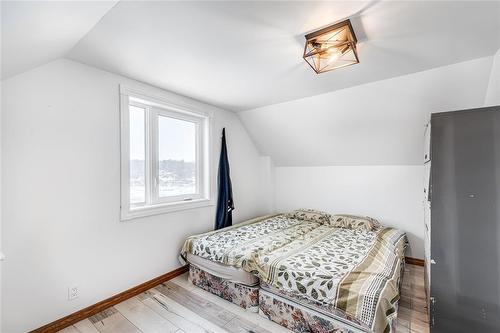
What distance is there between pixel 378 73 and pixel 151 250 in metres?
2.99

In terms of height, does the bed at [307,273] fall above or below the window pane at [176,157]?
below

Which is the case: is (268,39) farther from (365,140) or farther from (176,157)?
(365,140)

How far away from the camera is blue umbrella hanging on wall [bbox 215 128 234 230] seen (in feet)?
10.9

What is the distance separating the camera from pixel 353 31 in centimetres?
156

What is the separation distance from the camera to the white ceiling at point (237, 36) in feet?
4.33

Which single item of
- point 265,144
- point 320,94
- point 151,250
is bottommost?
point 151,250

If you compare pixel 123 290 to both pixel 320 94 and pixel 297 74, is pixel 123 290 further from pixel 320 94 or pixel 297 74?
pixel 320 94

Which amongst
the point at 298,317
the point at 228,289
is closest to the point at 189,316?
the point at 228,289

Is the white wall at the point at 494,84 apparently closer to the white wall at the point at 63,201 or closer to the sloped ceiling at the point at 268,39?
the sloped ceiling at the point at 268,39

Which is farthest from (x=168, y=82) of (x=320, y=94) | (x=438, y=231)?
(x=438, y=231)

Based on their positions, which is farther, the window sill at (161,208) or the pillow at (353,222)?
the pillow at (353,222)

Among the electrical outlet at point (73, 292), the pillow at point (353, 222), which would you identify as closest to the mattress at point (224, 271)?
the electrical outlet at point (73, 292)

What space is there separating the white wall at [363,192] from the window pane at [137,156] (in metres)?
2.47

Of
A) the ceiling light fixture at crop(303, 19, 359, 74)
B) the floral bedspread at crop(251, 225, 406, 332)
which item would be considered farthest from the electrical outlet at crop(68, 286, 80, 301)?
the ceiling light fixture at crop(303, 19, 359, 74)
